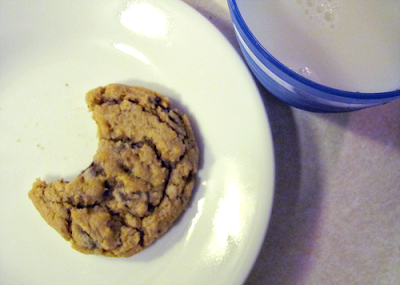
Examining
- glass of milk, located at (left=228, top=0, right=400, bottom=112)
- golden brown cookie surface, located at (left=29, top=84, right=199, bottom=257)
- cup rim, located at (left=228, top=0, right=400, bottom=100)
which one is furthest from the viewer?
golden brown cookie surface, located at (left=29, top=84, right=199, bottom=257)

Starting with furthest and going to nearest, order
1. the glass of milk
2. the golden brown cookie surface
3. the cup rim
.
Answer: the golden brown cookie surface, the glass of milk, the cup rim

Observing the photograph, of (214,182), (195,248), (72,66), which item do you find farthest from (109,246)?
(72,66)

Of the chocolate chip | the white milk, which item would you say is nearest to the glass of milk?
the white milk

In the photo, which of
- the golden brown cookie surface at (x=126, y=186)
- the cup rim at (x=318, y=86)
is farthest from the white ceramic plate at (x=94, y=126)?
the cup rim at (x=318, y=86)

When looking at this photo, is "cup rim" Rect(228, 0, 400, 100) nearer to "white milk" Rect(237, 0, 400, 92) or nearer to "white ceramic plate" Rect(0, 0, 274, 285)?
"white milk" Rect(237, 0, 400, 92)

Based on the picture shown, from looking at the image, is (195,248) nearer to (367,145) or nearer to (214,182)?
(214,182)
